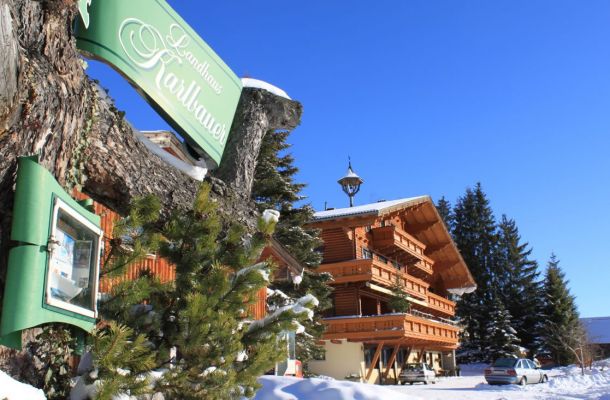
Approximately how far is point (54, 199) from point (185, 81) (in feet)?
10.2

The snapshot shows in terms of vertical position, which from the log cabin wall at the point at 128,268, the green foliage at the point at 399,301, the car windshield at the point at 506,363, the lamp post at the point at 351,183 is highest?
the lamp post at the point at 351,183

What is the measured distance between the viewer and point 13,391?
2.99m

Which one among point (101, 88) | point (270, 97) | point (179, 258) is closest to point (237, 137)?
point (270, 97)

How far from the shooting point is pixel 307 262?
23.4 m

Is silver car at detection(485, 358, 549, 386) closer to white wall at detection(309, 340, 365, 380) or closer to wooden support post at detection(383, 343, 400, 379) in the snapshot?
wooden support post at detection(383, 343, 400, 379)

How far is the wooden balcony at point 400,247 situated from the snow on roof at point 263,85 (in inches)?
1047

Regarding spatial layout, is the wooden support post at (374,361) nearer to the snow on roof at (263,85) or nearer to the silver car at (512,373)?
the silver car at (512,373)

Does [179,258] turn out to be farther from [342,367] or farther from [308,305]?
[342,367]

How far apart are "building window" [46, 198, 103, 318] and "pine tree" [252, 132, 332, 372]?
1750cm

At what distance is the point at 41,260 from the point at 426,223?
38665 millimetres

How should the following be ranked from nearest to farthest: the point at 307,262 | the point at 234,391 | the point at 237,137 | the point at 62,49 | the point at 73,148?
the point at 62,49 → the point at 73,148 → the point at 234,391 → the point at 237,137 → the point at 307,262

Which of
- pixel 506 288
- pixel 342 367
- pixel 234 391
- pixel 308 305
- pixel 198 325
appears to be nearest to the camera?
pixel 198 325

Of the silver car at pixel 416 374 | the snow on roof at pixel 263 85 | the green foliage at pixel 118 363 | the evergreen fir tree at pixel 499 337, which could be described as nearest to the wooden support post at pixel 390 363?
the silver car at pixel 416 374

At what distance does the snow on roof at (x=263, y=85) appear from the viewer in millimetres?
8109
